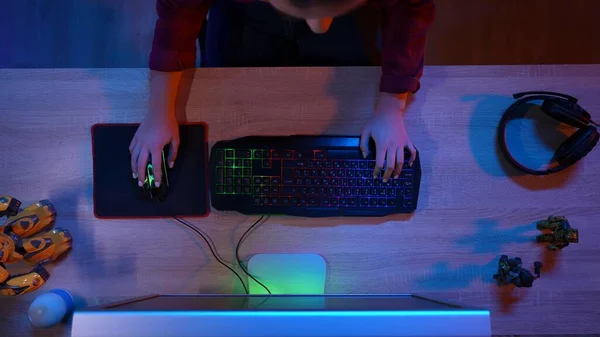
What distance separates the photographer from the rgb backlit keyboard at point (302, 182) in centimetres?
87

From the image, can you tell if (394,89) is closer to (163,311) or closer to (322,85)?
(322,85)

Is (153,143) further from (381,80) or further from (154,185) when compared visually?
(381,80)

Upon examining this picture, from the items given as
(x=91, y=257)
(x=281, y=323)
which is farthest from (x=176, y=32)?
(x=281, y=323)

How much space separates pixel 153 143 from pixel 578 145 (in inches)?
33.8

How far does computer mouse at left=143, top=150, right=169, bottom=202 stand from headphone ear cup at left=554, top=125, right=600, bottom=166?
0.81 meters

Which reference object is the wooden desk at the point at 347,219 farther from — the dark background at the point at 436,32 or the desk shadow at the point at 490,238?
the dark background at the point at 436,32

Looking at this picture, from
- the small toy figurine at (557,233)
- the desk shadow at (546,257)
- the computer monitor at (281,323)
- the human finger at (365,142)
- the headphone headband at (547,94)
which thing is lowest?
the desk shadow at (546,257)

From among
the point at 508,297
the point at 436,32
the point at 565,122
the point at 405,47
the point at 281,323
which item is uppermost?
the point at 436,32

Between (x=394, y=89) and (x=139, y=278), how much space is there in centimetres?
65

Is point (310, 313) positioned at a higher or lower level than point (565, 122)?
lower

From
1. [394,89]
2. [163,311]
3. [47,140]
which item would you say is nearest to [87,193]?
[47,140]

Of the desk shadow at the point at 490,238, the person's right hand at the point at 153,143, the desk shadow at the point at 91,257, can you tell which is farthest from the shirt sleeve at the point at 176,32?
the desk shadow at the point at 490,238

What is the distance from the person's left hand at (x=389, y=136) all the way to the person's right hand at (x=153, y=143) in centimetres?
39

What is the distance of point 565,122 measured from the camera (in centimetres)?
89
